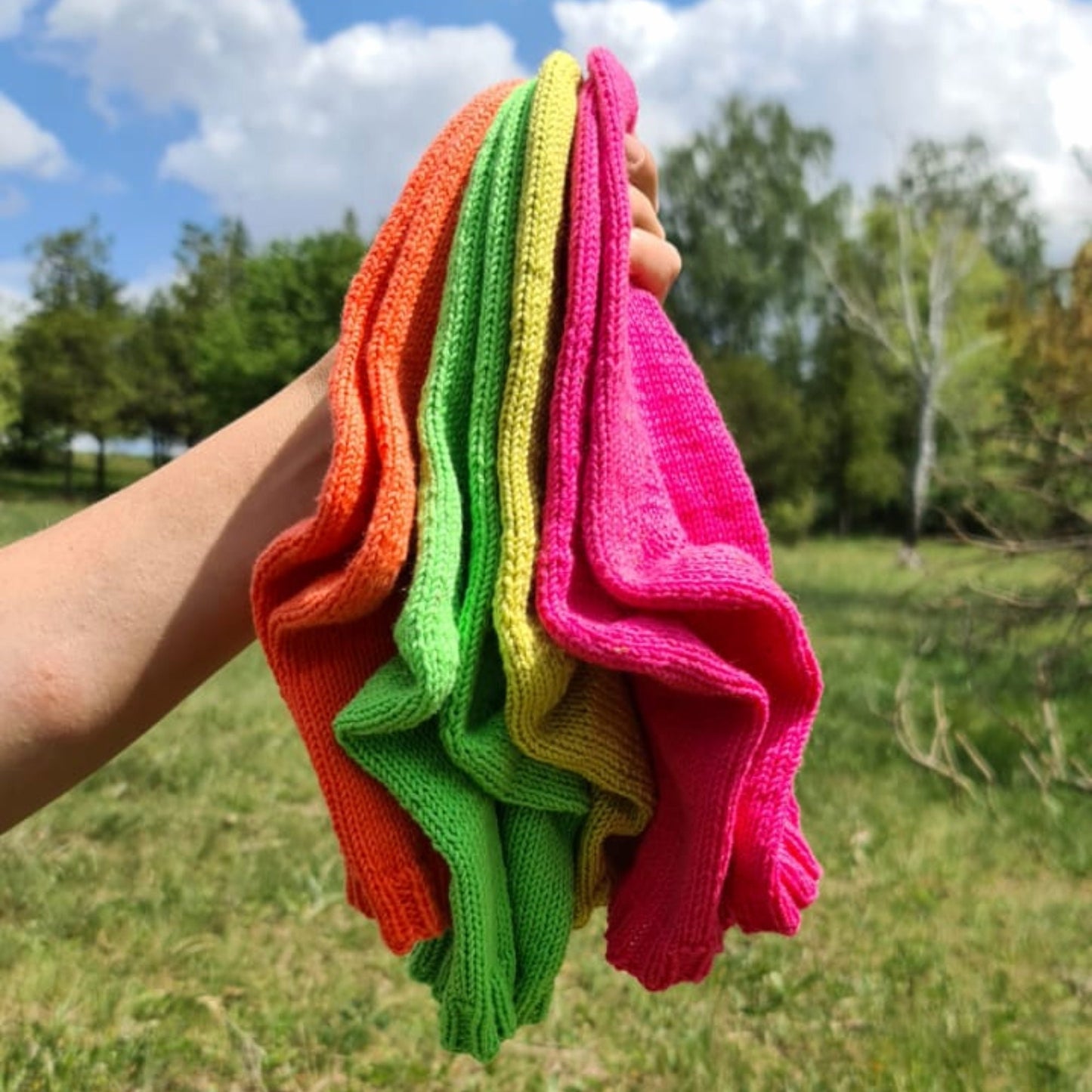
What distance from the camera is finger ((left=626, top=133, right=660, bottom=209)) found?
124 cm

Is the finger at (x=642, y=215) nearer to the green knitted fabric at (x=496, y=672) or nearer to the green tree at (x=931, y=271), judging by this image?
the green knitted fabric at (x=496, y=672)

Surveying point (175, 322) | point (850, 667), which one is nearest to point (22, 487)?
point (175, 322)

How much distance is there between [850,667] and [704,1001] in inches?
214

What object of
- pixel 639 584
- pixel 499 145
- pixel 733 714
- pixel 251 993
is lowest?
pixel 251 993

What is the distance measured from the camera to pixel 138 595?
1.12 meters

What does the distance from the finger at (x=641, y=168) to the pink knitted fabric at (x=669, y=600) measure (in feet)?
0.24

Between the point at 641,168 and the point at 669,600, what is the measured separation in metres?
0.51

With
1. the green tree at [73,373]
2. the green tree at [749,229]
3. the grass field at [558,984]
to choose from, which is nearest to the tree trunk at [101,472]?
the green tree at [73,373]

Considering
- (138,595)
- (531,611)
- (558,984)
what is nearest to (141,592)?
(138,595)

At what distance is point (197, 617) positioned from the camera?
1.13m

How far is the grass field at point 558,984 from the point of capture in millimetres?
2508

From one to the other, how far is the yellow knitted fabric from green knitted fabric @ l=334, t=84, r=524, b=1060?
0.05 m

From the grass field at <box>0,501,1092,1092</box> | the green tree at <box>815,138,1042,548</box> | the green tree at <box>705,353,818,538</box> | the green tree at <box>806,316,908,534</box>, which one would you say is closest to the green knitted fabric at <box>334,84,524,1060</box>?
the grass field at <box>0,501,1092,1092</box>

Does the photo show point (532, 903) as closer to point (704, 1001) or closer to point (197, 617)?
point (197, 617)
